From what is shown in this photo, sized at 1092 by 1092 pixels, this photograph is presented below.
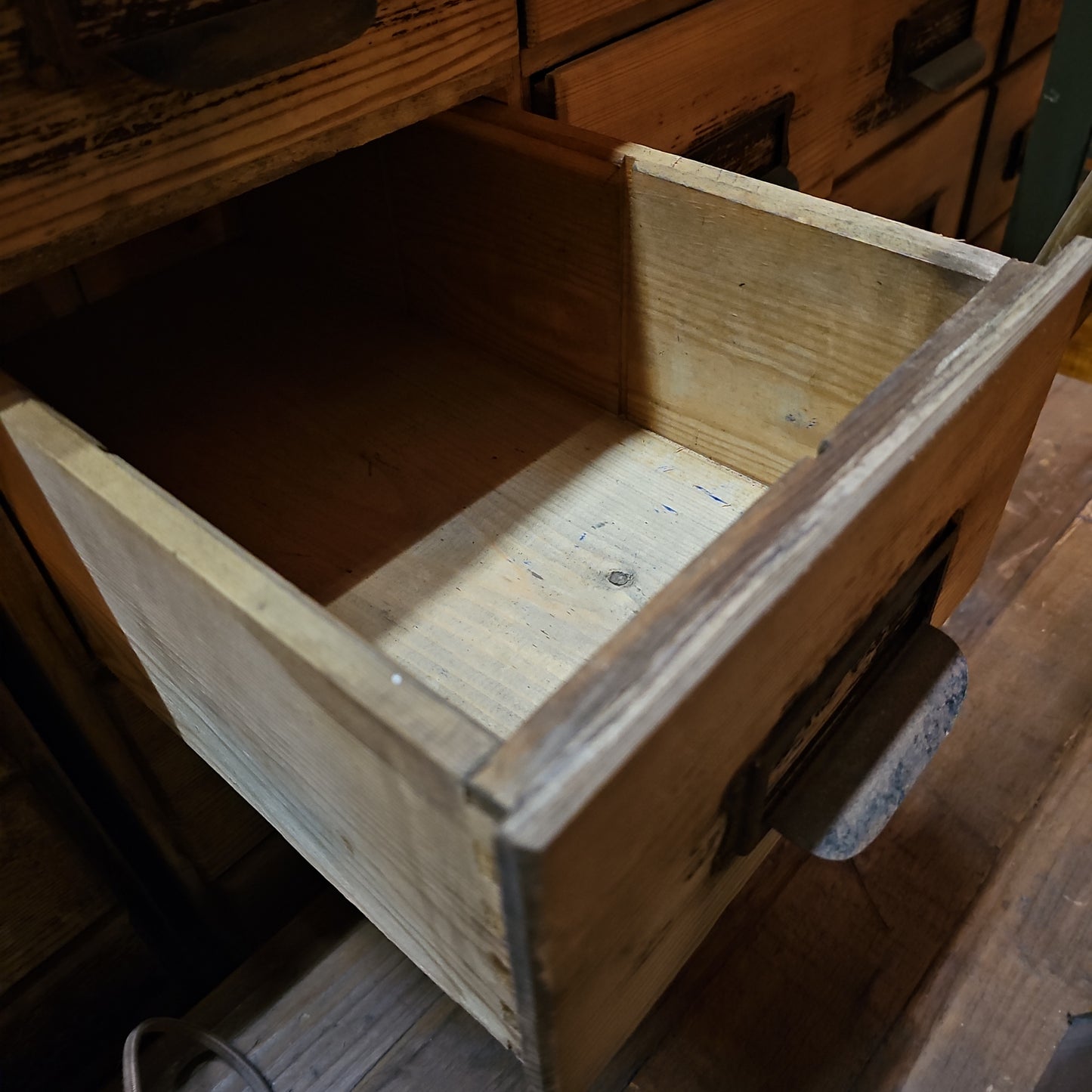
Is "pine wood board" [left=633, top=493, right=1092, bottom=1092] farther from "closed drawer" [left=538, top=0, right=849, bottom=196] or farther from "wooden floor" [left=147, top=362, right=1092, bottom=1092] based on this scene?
"closed drawer" [left=538, top=0, right=849, bottom=196]

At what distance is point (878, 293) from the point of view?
0.47 meters

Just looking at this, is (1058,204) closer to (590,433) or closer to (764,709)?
(590,433)

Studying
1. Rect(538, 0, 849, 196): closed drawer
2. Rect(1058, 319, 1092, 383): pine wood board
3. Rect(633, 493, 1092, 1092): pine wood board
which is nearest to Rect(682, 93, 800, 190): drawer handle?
Rect(538, 0, 849, 196): closed drawer

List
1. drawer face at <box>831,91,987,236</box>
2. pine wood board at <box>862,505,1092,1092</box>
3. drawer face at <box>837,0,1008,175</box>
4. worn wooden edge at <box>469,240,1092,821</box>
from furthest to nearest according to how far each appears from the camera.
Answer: drawer face at <box>831,91,987,236</box>, drawer face at <box>837,0,1008,175</box>, pine wood board at <box>862,505,1092,1092</box>, worn wooden edge at <box>469,240,1092,821</box>

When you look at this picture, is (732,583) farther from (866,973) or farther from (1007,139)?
(1007,139)

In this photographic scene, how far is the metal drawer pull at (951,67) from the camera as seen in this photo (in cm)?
93

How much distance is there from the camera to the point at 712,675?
0.27 m

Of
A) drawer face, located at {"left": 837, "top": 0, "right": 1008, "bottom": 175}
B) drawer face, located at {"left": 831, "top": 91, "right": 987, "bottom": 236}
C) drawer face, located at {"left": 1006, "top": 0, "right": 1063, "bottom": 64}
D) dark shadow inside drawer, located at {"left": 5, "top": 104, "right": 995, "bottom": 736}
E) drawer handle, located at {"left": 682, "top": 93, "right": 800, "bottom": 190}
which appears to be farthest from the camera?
drawer face, located at {"left": 1006, "top": 0, "right": 1063, "bottom": 64}

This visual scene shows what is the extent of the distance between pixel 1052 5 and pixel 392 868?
4.32 feet

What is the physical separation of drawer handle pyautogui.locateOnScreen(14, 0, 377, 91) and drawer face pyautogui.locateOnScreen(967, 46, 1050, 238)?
1.02 meters

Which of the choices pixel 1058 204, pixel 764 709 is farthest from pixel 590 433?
pixel 1058 204

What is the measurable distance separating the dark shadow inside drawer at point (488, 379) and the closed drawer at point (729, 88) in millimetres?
118

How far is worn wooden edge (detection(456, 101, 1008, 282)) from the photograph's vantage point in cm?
43

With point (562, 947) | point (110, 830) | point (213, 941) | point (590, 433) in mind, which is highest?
point (562, 947)
